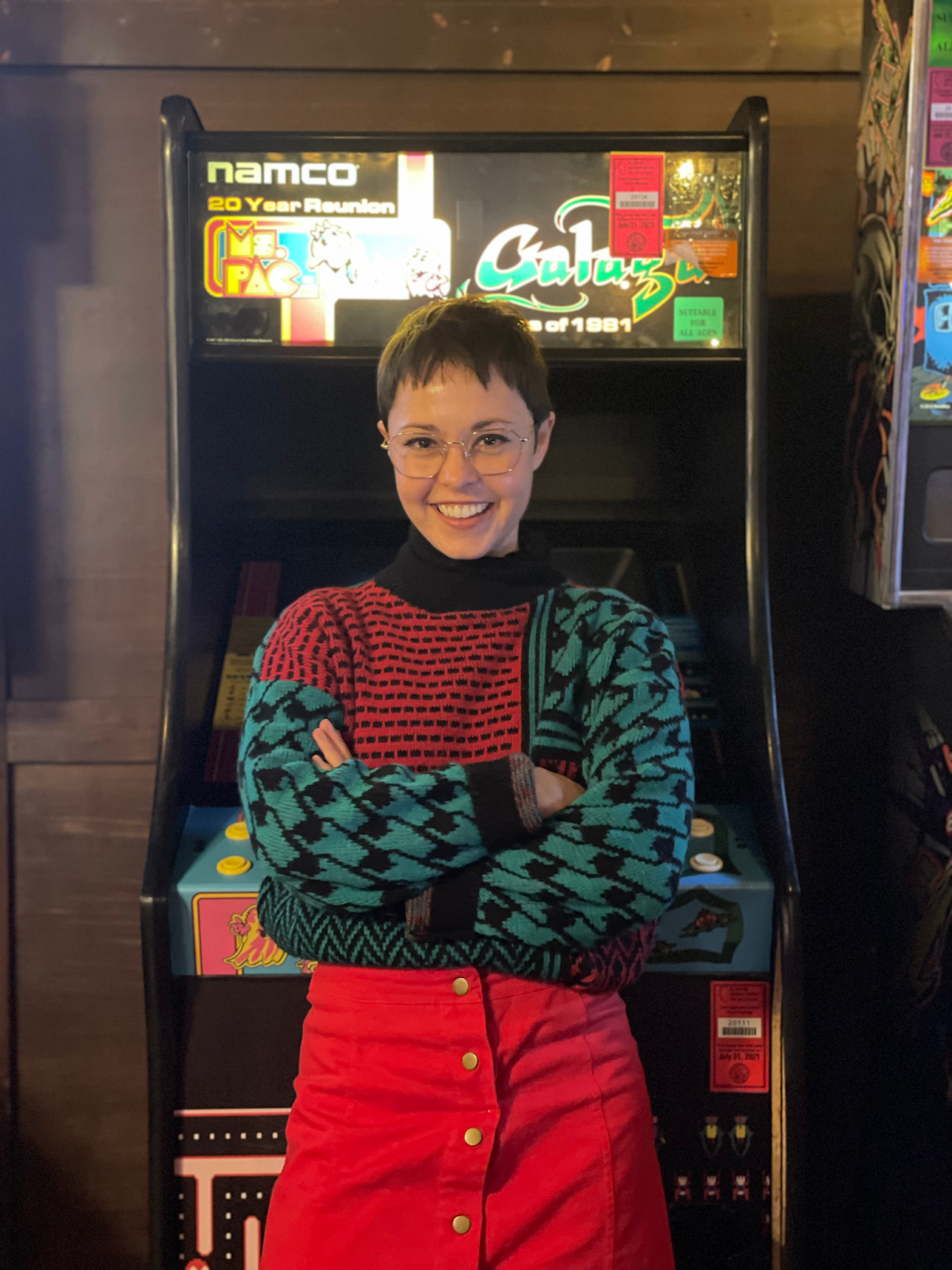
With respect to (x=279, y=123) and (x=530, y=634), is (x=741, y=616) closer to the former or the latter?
(x=530, y=634)

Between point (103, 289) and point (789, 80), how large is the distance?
1376 mm

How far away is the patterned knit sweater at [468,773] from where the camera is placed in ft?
3.21

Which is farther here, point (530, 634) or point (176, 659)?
point (176, 659)

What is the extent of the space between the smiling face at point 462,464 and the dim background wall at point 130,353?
676mm

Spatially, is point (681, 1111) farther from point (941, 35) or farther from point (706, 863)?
point (941, 35)

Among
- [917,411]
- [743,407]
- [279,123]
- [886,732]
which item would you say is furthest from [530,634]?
[279,123]

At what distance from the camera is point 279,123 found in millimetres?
1797

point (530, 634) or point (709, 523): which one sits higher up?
point (709, 523)

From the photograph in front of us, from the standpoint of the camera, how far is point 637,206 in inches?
51.2

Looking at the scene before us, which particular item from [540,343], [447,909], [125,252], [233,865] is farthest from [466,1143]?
[125,252]

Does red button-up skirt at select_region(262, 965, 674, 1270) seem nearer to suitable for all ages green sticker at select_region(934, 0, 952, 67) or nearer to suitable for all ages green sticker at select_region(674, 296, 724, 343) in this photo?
suitable for all ages green sticker at select_region(674, 296, 724, 343)

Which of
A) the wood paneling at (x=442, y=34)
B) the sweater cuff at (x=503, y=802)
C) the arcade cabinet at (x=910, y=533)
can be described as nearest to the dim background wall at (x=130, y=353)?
the wood paneling at (x=442, y=34)

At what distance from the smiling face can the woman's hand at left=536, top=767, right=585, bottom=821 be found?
282 millimetres

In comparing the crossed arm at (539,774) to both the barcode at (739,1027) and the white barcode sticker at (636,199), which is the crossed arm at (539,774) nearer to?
the barcode at (739,1027)
